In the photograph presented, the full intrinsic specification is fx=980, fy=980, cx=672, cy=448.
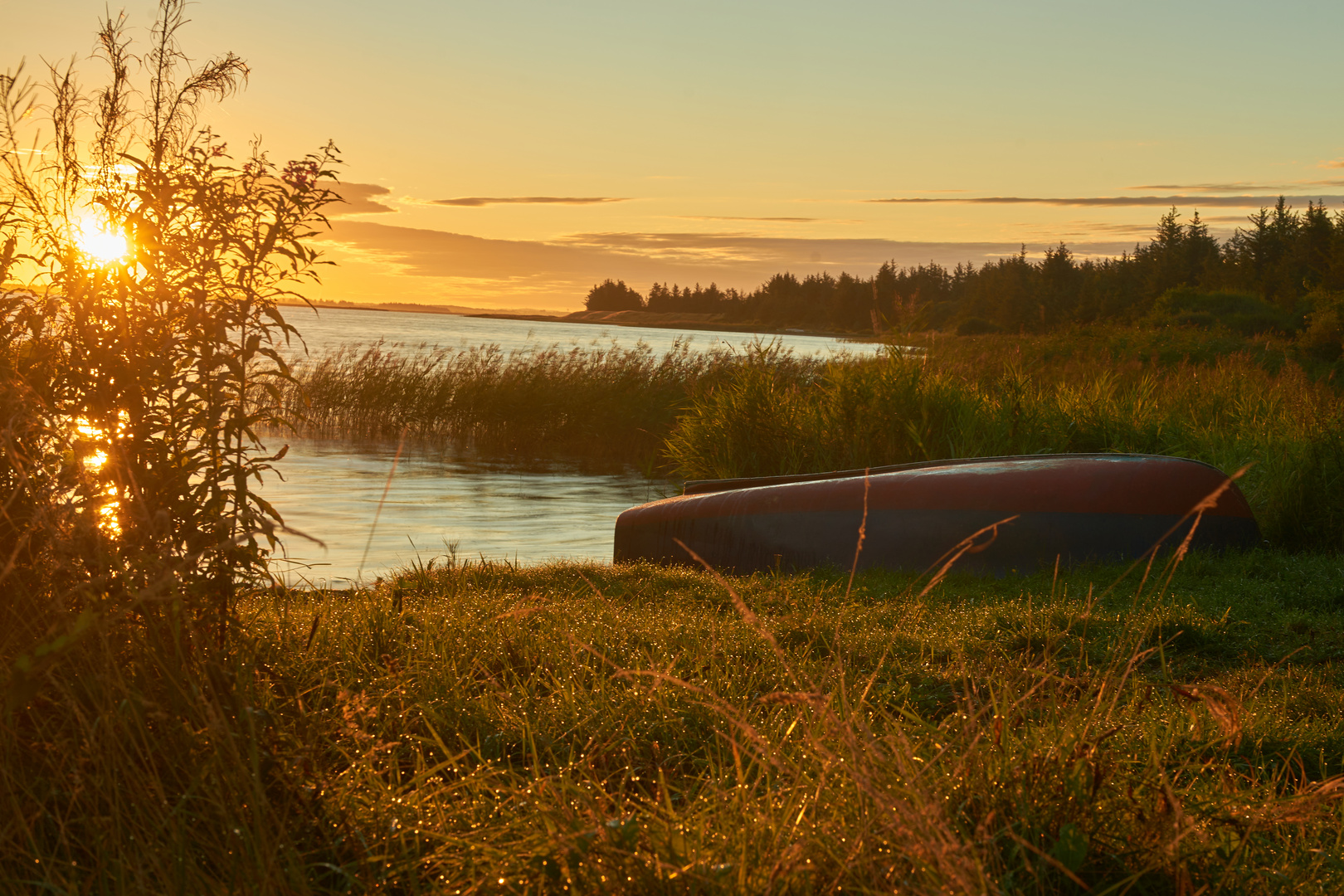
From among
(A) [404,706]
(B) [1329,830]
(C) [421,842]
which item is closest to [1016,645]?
(B) [1329,830]

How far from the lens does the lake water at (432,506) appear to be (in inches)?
364

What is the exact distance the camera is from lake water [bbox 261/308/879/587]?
30.3 ft

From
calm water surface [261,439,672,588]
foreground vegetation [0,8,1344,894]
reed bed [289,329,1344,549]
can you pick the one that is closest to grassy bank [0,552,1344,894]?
foreground vegetation [0,8,1344,894]

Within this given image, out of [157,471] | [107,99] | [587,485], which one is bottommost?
[587,485]

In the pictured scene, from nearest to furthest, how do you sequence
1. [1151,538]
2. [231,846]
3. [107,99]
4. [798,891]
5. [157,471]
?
[798,891]
[231,846]
[157,471]
[107,99]
[1151,538]

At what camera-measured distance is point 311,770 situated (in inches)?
109

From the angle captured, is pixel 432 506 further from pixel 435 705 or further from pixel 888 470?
pixel 435 705

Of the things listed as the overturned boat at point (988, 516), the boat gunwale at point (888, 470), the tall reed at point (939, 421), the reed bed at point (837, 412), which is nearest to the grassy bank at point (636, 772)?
the reed bed at point (837, 412)

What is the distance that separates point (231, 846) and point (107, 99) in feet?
9.47

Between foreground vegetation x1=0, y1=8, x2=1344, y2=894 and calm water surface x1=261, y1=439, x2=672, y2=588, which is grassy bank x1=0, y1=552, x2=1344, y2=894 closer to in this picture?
foreground vegetation x1=0, y1=8, x2=1344, y2=894

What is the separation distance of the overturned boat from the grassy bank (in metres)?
2.77

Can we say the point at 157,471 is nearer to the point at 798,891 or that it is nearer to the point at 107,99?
the point at 107,99

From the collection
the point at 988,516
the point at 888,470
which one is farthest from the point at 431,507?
the point at 988,516

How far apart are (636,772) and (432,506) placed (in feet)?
31.3
